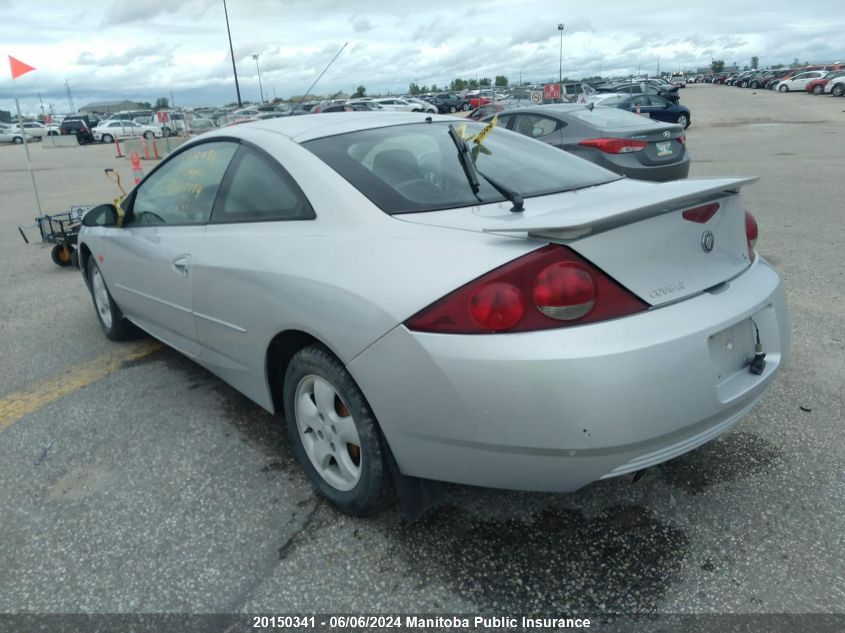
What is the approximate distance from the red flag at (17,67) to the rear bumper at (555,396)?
30.5 feet

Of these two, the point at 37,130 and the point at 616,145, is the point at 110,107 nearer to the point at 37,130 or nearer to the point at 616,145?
the point at 37,130

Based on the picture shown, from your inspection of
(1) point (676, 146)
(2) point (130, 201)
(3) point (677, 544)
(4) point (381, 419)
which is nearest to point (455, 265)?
(4) point (381, 419)

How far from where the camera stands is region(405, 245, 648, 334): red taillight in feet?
6.31

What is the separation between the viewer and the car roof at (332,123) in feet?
9.56

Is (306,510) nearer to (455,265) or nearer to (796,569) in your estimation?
(455,265)

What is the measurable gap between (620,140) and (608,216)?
7166 millimetres

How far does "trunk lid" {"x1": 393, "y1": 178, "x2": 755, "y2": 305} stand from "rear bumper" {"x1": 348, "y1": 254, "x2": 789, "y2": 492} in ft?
0.34

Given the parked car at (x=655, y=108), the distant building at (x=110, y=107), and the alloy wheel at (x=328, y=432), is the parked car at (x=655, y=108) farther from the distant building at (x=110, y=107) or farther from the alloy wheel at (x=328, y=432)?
the distant building at (x=110, y=107)

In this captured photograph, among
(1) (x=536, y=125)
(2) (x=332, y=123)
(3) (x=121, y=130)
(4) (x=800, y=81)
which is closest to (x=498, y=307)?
(2) (x=332, y=123)

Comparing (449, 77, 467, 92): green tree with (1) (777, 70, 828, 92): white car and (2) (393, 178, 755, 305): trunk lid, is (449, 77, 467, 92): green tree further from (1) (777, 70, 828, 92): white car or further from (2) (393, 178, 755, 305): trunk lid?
(2) (393, 178, 755, 305): trunk lid

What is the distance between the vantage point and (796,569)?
2180mm

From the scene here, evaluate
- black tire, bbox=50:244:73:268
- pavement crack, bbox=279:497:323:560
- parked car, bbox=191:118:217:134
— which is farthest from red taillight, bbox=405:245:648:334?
parked car, bbox=191:118:217:134

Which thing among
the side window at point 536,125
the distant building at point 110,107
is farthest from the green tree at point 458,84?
the side window at point 536,125

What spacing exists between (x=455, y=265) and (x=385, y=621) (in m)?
1.15
